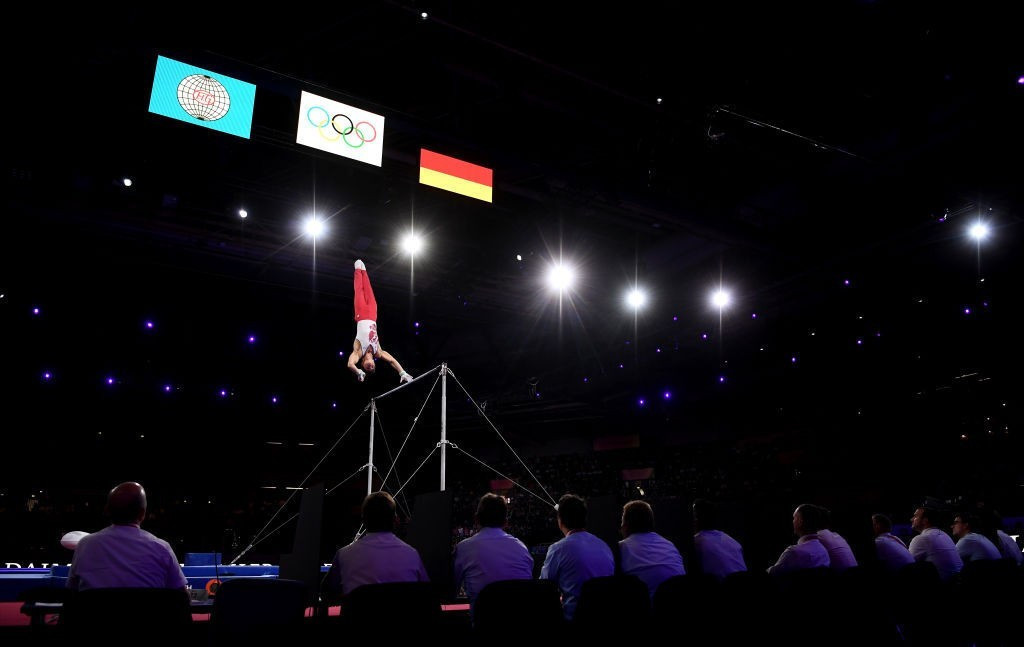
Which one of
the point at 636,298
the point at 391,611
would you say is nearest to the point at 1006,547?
the point at 391,611

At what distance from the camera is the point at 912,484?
12117 millimetres

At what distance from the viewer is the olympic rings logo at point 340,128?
6.58 metres

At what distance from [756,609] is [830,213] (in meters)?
7.78

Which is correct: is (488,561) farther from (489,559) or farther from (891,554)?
(891,554)

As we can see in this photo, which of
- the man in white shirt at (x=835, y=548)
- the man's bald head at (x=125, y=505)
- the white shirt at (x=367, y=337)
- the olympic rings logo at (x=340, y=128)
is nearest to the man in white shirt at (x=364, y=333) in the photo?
the white shirt at (x=367, y=337)

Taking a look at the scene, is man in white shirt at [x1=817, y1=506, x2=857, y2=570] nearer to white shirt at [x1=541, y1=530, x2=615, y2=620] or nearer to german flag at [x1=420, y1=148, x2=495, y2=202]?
white shirt at [x1=541, y1=530, x2=615, y2=620]

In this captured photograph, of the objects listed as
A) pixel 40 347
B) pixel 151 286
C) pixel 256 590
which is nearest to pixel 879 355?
pixel 256 590

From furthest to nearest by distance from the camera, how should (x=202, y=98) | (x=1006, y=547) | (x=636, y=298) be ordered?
(x=636, y=298) → (x=1006, y=547) → (x=202, y=98)

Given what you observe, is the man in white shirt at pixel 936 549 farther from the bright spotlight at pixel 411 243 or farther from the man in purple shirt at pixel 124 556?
the bright spotlight at pixel 411 243

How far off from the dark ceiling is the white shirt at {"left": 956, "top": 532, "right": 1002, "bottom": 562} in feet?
14.6

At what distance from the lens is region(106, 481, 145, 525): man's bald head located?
3438 millimetres

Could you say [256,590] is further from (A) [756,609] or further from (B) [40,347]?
(B) [40,347]

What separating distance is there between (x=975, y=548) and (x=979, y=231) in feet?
16.1

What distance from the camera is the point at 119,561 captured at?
3.35m
